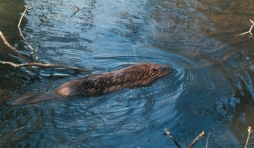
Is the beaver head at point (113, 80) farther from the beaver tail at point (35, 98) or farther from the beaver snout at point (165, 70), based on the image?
the beaver tail at point (35, 98)

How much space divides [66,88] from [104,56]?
182 cm

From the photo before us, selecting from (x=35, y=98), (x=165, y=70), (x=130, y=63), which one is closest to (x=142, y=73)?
(x=165, y=70)

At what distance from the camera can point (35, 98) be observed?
4504mm

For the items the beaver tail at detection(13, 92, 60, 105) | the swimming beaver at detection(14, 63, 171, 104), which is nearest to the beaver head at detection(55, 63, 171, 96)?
the swimming beaver at detection(14, 63, 171, 104)

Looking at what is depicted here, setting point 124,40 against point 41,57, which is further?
point 124,40

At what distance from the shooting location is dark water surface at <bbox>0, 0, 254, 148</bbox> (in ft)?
13.4

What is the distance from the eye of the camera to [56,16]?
8.27m

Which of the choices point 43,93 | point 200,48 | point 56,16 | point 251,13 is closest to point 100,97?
point 43,93

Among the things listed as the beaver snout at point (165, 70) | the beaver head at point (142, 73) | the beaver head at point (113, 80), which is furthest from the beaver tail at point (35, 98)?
the beaver snout at point (165, 70)

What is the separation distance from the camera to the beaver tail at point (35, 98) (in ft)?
14.5

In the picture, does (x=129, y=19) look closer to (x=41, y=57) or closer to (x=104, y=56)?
(x=104, y=56)

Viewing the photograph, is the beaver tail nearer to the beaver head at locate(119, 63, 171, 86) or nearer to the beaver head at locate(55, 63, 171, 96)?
the beaver head at locate(55, 63, 171, 96)

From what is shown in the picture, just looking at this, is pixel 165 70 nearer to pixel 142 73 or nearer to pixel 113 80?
pixel 142 73

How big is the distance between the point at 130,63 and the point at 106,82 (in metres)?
1.41
